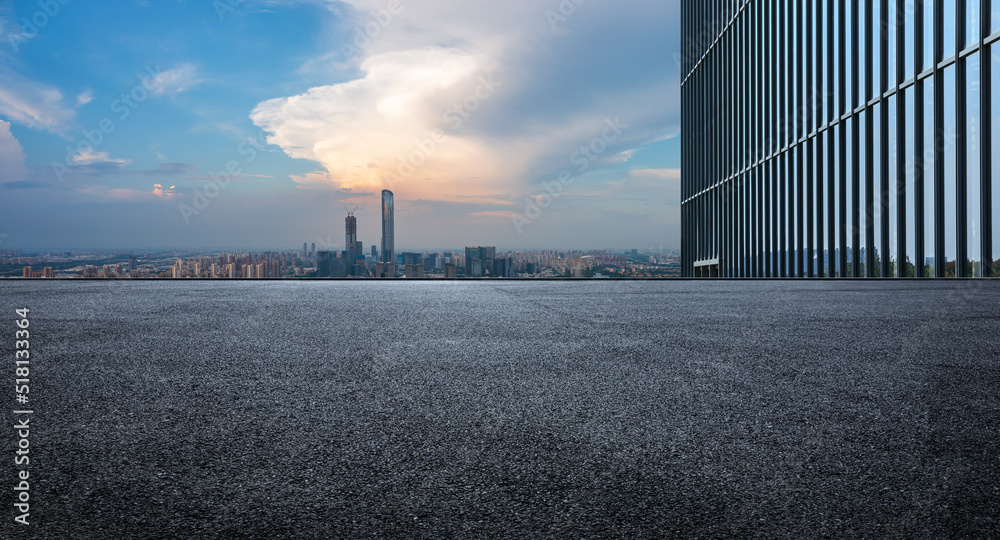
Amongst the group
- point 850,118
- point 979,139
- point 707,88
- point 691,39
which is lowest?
point 979,139

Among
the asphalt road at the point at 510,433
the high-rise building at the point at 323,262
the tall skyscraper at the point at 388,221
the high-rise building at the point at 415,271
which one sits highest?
the tall skyscraper at the point at 388,221

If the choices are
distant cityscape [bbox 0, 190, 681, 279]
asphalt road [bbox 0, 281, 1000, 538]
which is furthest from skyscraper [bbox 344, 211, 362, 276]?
asphalt road [bbox 0, 281, 1000, 538]

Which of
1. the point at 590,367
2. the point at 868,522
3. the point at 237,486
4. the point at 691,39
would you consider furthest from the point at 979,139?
the point at 691,39

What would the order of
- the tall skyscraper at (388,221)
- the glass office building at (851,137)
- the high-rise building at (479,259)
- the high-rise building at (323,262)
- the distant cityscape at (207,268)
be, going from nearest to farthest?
1. the distant cityscape at (207,268)
2. the glass office building at (851,137)
3. the high-rise building at (323,262)
4. the high-rise building at (479,259)
5. the tall skyscraper at (388,221)

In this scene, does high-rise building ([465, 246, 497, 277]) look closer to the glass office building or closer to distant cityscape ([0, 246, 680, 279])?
distant cityscape ([0, 246, 680, 279])

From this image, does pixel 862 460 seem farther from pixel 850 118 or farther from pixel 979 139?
pixel 850 118

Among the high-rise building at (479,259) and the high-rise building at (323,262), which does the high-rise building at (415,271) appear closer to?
the high-rise building at (479,259)

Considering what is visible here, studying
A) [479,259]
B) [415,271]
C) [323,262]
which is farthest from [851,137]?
[323,262]

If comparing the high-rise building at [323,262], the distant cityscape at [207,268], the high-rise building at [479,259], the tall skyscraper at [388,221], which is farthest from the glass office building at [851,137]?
the tall skyscraper at [388,221]
